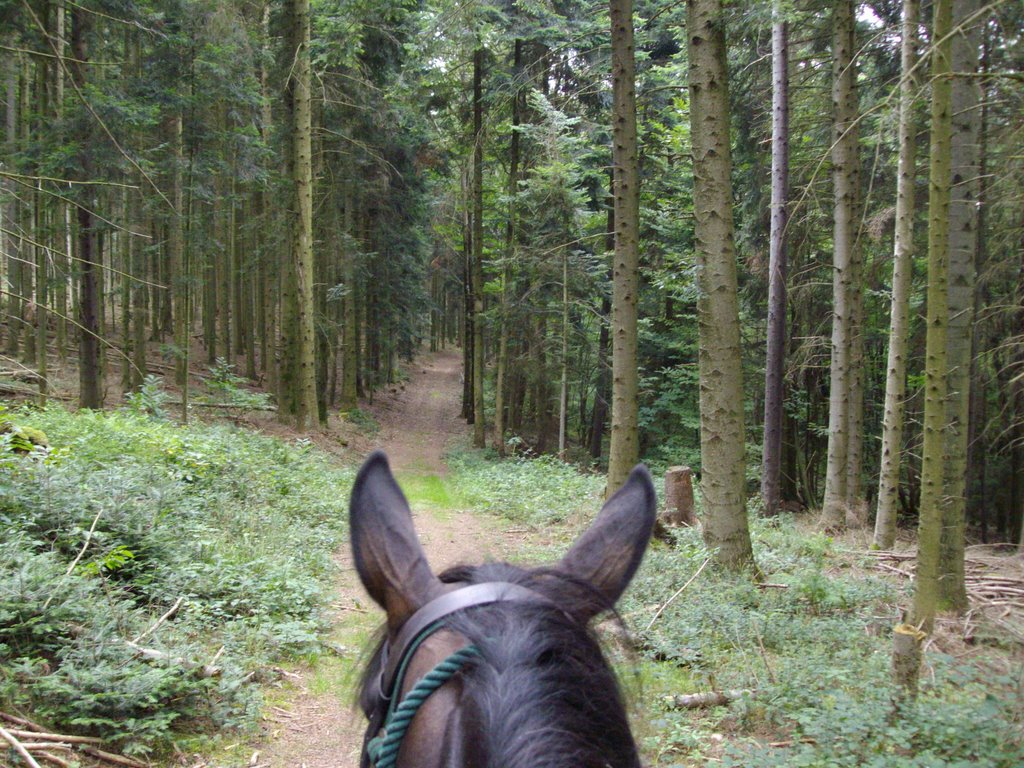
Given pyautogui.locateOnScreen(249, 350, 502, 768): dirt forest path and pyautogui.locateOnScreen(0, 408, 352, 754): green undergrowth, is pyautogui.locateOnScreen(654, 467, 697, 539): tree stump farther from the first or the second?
pyautogui.locateOnScreen(0, 408, 352, 754): green undergrowth

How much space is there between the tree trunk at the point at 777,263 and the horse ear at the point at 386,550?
11.2 meters

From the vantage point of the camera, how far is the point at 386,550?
5.25ft

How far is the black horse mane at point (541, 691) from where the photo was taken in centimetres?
102

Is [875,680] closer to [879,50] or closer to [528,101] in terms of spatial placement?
[879,50]

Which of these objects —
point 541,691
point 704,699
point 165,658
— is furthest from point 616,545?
point 165,658

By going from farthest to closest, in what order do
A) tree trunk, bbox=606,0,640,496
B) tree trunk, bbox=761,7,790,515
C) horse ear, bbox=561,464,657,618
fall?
tree trunk, bbox=761,7,790,515 → tree trunk, bbox=606,0,640,496 → horse ear, bbox=561,464,657,618

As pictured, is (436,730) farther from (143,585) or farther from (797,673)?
(143,585)

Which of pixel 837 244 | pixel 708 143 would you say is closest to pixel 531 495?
pixel 837 244

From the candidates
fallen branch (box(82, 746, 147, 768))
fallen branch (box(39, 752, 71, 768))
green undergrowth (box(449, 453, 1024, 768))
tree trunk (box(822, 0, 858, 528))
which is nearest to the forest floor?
fallen branch (box(82, 746, 147, 768))

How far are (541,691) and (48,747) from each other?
3.51 meters

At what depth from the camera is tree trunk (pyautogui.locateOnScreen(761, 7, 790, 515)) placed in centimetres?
1134

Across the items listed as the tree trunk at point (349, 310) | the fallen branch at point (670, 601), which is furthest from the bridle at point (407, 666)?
the tree trunk at point (349, 310)

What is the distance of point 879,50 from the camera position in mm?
10656

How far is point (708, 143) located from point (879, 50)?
664 centimetres
